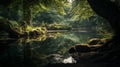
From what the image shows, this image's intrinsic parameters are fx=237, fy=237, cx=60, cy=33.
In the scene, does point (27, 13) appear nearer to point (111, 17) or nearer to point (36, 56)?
point (36, 56)

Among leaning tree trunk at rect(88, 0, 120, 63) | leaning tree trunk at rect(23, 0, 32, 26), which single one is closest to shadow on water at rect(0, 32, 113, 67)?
leaning tree trunk at rect(88, 0, 120, 63)

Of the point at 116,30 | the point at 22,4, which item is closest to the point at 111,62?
the point at 116,30

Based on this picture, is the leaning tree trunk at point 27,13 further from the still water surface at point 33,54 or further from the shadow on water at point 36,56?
the shadow on water at point 36,56

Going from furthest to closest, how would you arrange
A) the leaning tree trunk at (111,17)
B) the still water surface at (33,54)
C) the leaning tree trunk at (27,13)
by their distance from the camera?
1. the leaning tree trunk at (27,13)
2. the leaning tree trunk at (111,17)
3. the still water surface at (33,54)

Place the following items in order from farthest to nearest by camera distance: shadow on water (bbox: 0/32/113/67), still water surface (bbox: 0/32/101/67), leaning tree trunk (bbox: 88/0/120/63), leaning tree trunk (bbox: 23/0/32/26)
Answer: leaning tree trunk (bbox: 23/0/32/26) < leaning tree trunk (bbox: 88/0/120/63) < still water surface (bbox: 0/32/101/67) < shadow on water (bbox: 0/32/113/67)

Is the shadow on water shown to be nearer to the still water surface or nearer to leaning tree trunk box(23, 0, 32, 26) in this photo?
the still water surface

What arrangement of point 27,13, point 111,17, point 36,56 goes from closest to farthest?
point 36,56
point 111,17
point 27,13

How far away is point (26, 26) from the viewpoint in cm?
3797

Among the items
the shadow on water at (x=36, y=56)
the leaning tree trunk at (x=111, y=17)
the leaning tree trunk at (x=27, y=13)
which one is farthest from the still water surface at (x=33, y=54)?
the leaning tree trunk at (x=27, y=13)

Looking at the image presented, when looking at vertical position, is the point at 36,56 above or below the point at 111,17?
below

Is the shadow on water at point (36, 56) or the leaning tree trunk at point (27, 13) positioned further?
the leaning tree trunk at point (27, 13)

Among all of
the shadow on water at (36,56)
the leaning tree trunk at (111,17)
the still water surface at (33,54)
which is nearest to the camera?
the shadow on water at (36,56)

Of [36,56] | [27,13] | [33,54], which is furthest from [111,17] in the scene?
[27,13]

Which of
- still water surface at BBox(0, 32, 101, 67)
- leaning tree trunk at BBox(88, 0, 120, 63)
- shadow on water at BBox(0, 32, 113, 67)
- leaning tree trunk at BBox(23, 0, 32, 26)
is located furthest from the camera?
leaning tree trunk at BBox(23, 0, 32, 26)
